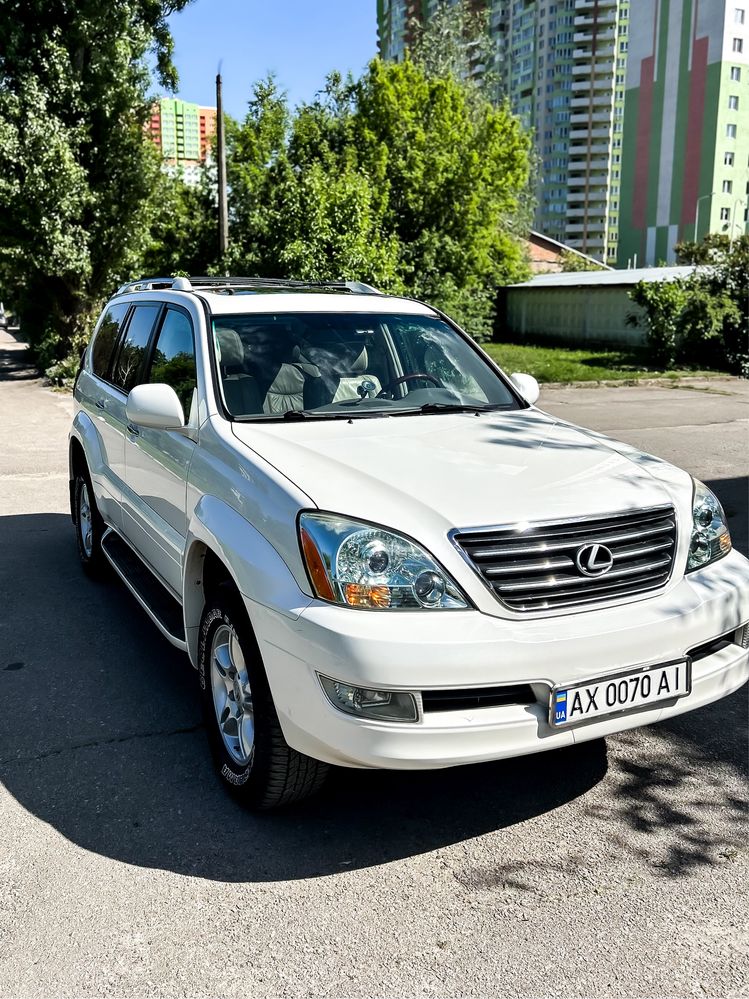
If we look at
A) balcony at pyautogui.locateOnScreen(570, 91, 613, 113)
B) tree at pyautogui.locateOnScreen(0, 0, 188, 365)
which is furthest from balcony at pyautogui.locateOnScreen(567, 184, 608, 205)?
tree at pyautogui.locateOnScreen(0, 0, 188, 365)

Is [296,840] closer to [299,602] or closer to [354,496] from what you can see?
[299,602]

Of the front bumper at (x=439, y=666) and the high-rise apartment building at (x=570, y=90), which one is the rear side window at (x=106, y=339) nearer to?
the front bumper at (x=439, y=666)

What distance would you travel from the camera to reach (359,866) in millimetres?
3051

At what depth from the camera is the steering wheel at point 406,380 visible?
4.30m

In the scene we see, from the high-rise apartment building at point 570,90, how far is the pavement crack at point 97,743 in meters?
121

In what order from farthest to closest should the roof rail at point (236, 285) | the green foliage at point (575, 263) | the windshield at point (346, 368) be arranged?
the green foliage at point (575, 263)
the roof rail at point (236, 285)
the windshield at point (346, 368)

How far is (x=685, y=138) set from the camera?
280 feet

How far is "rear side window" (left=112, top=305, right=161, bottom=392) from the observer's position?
494cm

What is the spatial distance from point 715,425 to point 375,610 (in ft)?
40.7

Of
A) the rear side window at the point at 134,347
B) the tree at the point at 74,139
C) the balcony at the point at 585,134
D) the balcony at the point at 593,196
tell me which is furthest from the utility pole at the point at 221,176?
the balcony at the point at 593,196

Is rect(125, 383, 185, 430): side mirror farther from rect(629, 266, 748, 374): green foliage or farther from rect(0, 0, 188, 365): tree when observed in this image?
rect(629, 266, 748, 374): green foliage

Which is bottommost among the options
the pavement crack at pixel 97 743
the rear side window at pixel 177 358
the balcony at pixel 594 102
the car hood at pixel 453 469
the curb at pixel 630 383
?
the pavement crack at pixel 97 743

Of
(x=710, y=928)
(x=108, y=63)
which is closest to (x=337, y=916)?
(x=710, y=928)

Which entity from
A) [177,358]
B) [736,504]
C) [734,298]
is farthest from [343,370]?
[734,298]
